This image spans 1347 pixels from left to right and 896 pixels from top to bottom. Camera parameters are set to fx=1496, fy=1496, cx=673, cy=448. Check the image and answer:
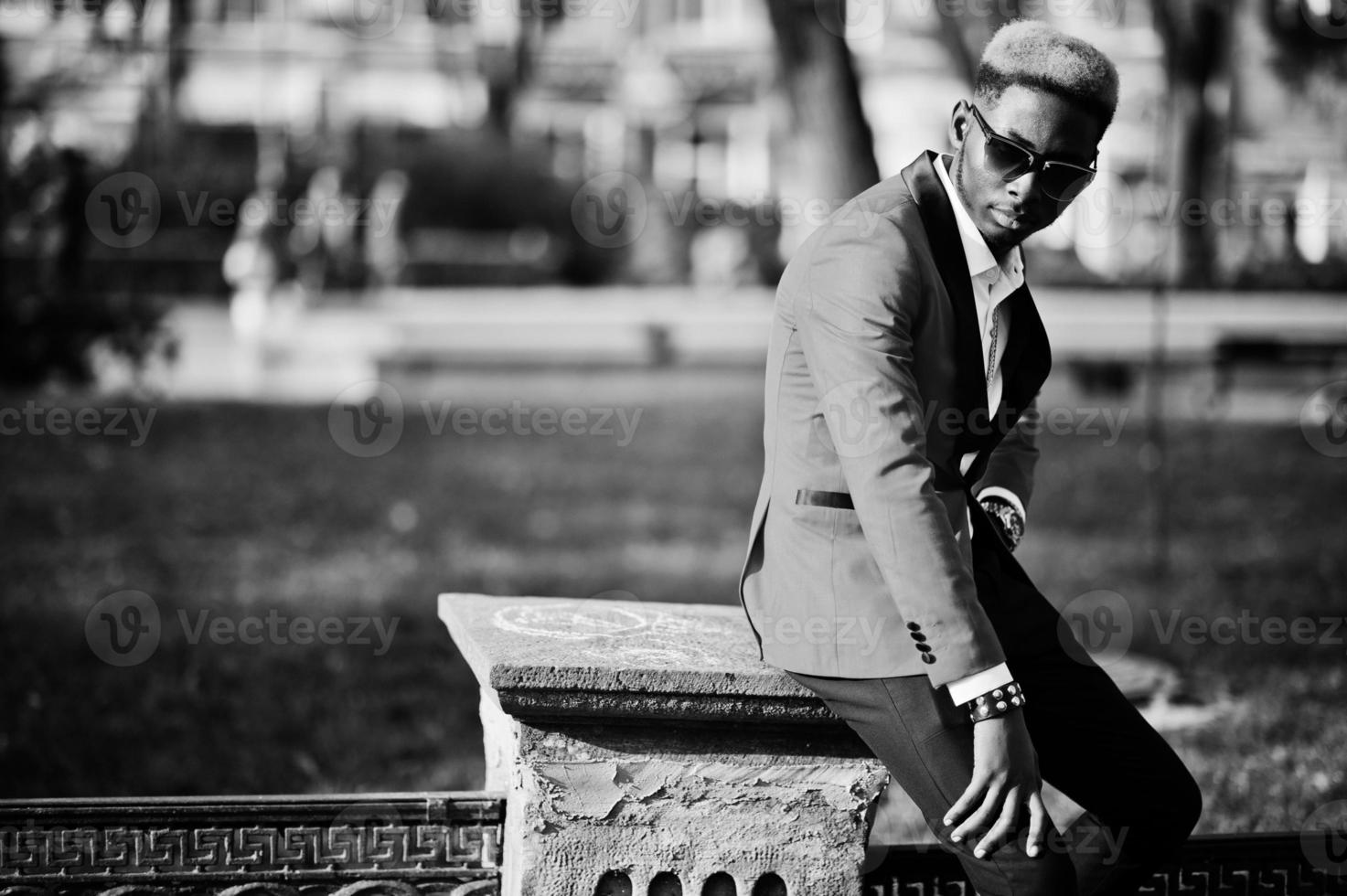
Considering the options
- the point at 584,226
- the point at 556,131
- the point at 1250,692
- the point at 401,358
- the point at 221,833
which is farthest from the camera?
the point at 556,131

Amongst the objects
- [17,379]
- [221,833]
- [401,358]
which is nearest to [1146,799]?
[221,833]

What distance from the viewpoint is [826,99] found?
277 inches

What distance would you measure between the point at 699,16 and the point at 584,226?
1201 cm

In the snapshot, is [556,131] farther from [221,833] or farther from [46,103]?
[221,833]

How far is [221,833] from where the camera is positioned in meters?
3.10

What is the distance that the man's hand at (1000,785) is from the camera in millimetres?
2463

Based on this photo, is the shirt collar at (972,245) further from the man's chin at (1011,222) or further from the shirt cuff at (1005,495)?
the shirt cuff at (1005,495)

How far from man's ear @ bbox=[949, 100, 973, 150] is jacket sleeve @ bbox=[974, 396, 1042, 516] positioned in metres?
0.65

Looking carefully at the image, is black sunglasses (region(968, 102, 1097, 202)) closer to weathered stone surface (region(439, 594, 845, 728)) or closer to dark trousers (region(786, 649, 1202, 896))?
dark trousers (region(786, 649, 1202, 896))

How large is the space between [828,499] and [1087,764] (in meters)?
0.73
